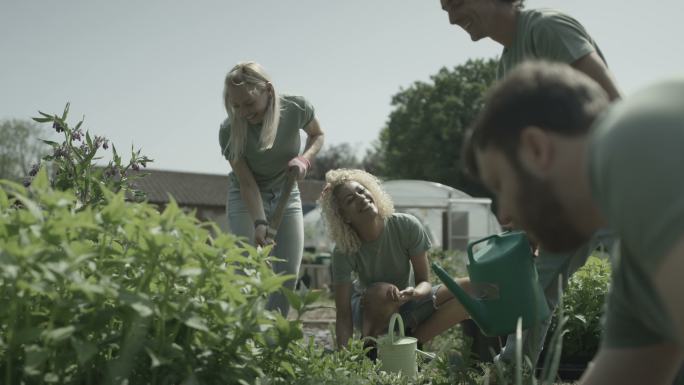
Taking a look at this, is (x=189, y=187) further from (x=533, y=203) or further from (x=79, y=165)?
(x=533, y=203)

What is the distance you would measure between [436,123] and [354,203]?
30031 mm

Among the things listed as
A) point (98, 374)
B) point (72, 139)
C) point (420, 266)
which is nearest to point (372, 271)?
point (420, 266)

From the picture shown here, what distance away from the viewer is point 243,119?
11.7ft

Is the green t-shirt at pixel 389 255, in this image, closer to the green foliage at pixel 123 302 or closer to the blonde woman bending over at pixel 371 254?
the blonde woman bending over at pixel 371 254

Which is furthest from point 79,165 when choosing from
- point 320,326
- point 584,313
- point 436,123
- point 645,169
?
point 436,123

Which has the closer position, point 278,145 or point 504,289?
point 504,289

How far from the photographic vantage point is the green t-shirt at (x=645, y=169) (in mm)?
883

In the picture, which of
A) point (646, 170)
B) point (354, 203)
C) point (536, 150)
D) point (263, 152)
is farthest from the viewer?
point (354, 203)

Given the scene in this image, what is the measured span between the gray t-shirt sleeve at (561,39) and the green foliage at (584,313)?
1.35 metres

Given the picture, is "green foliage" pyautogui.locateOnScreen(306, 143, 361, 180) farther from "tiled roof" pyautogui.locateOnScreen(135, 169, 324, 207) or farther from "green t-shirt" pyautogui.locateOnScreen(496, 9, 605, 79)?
"green t-shirt" pyautogui.locateOnScreen(496, 9, 605, 79)

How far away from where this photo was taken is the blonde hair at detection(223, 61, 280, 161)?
11.2 ft

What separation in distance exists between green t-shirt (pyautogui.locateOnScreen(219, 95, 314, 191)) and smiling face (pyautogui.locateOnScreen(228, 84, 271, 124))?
122 millimetres

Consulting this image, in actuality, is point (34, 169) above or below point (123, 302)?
above

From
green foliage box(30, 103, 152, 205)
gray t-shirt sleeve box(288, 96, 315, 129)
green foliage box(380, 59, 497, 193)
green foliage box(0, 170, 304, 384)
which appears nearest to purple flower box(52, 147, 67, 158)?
green foliage box(30, 103, 152, 205)
